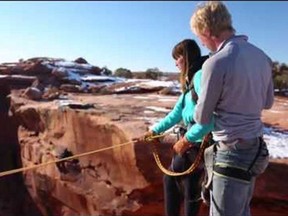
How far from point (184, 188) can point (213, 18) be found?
1.32m

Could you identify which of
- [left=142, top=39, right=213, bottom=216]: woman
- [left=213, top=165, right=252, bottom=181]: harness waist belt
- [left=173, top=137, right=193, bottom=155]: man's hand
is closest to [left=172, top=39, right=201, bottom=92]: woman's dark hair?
[left=142, top=39, right=213, bottom=216]: woman

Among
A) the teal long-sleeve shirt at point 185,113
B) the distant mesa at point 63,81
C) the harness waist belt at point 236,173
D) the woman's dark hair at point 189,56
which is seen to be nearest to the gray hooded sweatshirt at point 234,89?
the harness waist belt at point 236,173

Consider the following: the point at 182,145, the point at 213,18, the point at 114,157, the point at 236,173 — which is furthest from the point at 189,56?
the point at 114,157

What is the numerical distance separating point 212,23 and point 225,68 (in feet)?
0.72

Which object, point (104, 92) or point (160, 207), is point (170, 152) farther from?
point (104, 92)

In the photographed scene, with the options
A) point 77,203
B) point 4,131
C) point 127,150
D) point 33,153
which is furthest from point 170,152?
point 4,131

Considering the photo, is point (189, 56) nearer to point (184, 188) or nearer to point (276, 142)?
point (184, 188)

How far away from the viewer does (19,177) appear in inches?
388

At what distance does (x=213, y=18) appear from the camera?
77.9 inches

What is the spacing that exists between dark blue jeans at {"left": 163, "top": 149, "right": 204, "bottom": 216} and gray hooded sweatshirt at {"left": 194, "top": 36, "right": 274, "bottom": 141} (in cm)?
89

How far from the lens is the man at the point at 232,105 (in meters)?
1.93

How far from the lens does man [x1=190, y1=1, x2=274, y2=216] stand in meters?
1.93

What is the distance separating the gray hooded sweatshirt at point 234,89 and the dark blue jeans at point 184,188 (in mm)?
893

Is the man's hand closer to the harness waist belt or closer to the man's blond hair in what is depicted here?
the harness waist belt
